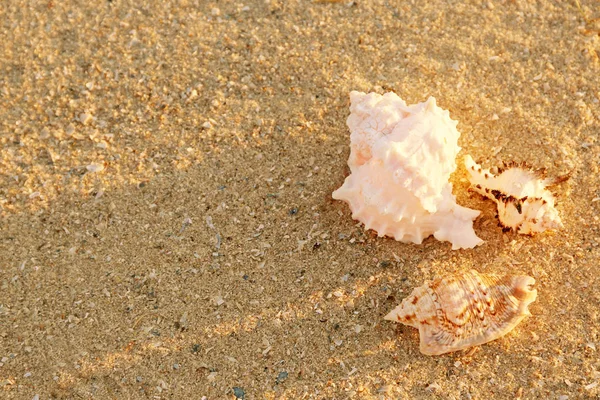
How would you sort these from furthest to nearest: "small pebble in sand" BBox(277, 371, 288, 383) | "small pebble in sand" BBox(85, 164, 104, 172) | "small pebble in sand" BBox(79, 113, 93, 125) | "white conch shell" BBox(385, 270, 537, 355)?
"small pebble in sand" BBox(79, 113, 93, 125), "small pebble in sand" BBox(85, 164, 104, 172), "small pebble in sand" BBox(277, 371, 288, 383), "white conch shell" BBox(385, 270, 537, 355)

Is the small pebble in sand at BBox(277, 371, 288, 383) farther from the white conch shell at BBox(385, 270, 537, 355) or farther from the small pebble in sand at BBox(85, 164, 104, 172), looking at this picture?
the small pebble in sand at BBox(85, 164, 104, 172)

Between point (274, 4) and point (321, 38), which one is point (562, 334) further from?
point (274, 4)

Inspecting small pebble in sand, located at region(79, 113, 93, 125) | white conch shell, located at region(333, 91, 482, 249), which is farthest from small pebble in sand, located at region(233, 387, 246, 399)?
small pebble in sand, located at region(79, 113, 93, 125)

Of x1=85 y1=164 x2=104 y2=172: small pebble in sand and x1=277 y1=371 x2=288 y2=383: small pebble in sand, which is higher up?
x1=85 y1=164 x2=104 y2=172: small pebble in sand

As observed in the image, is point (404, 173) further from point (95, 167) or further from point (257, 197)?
point (95, 167)

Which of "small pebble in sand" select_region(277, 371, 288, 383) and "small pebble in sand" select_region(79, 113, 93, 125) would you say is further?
"small pebble in sand" select_region(79, 113, 93, 125)

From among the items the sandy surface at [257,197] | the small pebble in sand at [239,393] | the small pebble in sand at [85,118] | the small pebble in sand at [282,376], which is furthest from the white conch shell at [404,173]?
the small pebble in sand at [85,118]
